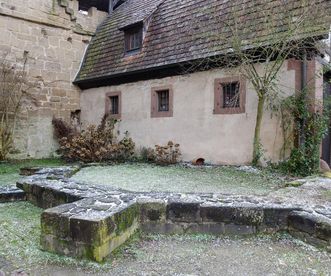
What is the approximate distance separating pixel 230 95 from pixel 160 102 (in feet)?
8.61

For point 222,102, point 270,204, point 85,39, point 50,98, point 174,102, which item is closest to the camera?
point 270,204

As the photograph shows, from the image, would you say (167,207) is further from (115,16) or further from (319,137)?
(115,16)

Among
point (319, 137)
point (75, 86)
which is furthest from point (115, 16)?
point (319, 137)

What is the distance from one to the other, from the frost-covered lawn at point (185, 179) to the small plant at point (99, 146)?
4.04 ft

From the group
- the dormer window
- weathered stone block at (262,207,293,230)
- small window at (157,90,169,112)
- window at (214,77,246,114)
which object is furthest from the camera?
the dormer window

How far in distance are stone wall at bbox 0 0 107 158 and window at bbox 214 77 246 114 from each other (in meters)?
6.62

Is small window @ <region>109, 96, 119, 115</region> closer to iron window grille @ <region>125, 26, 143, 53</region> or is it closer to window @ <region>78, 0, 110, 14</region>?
iron window grille @ <region>125, 26, 143, 53</region>

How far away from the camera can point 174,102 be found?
10.2 metres

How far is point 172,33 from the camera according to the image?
10.4 metres

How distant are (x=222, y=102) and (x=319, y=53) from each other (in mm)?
2646

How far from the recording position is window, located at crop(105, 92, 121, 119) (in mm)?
12055

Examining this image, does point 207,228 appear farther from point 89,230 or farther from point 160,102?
point 160,102

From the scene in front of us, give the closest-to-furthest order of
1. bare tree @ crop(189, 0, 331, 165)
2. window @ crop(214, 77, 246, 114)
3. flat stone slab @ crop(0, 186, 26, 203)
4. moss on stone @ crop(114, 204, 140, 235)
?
moss on stone @ crop(114, 204, 140, 235)
flat stone slab @ crop(0, 186, 26, 203)
bare tree @ crop(189, 0, 331, 165)
window @ crop(214, 77, 246, 114)

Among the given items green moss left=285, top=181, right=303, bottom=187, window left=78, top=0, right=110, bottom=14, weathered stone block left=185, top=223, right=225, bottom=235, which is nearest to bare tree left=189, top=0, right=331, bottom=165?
green moss left=285, top=181, right=303, bottom=187
